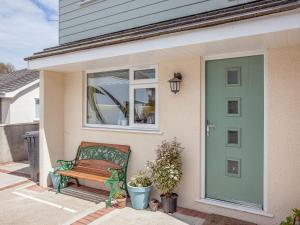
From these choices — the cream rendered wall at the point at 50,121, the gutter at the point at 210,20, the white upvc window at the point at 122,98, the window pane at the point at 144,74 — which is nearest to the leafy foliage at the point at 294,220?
the gutter at the point at 210,20

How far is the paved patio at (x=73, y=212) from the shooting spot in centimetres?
476

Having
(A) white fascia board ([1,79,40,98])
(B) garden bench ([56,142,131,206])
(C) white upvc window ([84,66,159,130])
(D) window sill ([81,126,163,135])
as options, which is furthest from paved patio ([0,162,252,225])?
(A) white fascia board ([1,79,40,98])

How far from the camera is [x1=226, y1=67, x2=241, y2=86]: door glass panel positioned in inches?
192

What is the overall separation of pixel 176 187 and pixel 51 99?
14.1 ft

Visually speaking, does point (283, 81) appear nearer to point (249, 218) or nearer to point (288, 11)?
point (288, 11)

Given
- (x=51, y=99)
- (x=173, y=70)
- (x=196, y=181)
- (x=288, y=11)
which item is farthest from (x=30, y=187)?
(x=288, y=11)

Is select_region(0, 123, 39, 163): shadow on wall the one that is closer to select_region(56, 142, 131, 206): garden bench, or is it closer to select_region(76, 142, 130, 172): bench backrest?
select_region(56, 142, 131, 206): garden bench

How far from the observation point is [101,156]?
6512 millimetres

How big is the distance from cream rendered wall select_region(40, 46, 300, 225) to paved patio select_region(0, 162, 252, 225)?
442 millimetres

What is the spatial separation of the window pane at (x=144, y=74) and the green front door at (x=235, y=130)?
1.34 meters

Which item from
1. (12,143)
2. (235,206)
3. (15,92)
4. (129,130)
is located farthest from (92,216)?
(15,92)

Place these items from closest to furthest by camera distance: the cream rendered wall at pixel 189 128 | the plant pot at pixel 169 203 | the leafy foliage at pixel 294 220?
the leafy foliage at pixel 294 220 < the cream rendered wall at pixel 189 128 < the plant pot at pixel 169 203

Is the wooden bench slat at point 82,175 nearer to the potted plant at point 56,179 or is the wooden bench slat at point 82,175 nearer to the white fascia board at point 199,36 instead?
the potted plant at point 56,179

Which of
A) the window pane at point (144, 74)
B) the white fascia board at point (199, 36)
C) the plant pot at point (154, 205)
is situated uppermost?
the white fascia board at point (199, 36)
